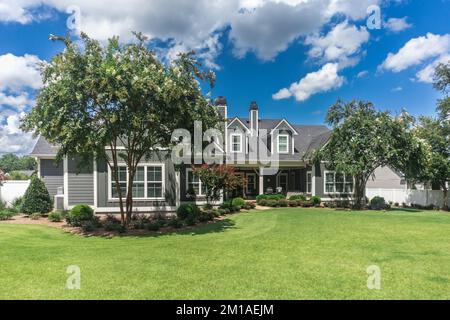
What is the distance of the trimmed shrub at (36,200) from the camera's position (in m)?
16.8

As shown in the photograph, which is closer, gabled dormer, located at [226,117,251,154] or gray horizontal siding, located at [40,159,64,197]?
gray horizontal siding, located at [40,159,64,197]

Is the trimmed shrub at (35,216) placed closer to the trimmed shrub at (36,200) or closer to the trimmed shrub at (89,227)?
the trimmed shrub at (36,200)

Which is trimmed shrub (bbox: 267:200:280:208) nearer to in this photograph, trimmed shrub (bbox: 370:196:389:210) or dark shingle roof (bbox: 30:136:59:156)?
trimmed shrub (bbox: 370:196:389:210)

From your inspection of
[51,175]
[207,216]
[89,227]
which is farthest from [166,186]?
[51,175]

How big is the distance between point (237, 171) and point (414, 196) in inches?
566

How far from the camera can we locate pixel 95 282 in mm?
5680

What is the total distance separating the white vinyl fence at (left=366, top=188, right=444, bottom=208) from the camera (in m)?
23.1

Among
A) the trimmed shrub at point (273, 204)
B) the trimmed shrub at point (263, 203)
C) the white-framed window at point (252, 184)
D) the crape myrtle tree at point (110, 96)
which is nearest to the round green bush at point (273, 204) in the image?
the trimmed shrub at point (273, 204)

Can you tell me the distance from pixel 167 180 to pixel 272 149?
10.4 m

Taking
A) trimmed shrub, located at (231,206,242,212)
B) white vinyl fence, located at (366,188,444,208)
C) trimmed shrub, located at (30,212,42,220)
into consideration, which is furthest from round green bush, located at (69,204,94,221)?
white vinyl fence, located at (366,188,444,208)

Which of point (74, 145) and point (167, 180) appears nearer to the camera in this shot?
point (74, 145)

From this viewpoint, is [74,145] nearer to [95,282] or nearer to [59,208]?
[95,282]

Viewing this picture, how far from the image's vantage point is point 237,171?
83.0 ft
